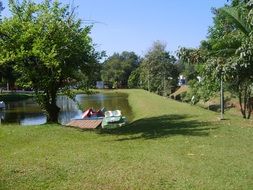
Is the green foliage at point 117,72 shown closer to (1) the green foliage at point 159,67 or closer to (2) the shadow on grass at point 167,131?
(1) the green foliage at point 159,67

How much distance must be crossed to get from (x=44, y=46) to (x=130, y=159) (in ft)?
32.5

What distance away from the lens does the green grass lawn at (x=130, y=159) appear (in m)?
9.05

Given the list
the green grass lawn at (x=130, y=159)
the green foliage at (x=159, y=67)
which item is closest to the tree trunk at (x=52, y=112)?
the green grass lawn at (x=130, y=159)

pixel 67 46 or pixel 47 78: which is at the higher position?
pixel 67 46

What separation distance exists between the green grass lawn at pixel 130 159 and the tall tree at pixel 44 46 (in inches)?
151

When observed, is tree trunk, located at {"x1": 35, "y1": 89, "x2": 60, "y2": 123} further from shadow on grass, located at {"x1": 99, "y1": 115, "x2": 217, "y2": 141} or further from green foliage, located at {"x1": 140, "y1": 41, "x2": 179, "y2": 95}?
green foliage, located at {"x1": 140, "y1": 41, "x2": 179, "y2": 95}

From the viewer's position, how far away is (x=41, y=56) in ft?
62.7

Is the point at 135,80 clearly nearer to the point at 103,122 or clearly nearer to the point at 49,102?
the point at 103,122

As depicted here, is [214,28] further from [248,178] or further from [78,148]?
[248,178]

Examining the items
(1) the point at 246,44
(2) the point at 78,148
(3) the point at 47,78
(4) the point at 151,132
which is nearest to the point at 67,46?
(3) the point at 47,78

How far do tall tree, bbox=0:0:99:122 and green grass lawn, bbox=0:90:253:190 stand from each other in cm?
383

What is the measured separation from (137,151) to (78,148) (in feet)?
6.32

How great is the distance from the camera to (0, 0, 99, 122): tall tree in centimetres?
1991

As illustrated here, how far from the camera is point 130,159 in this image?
11.4 meters
